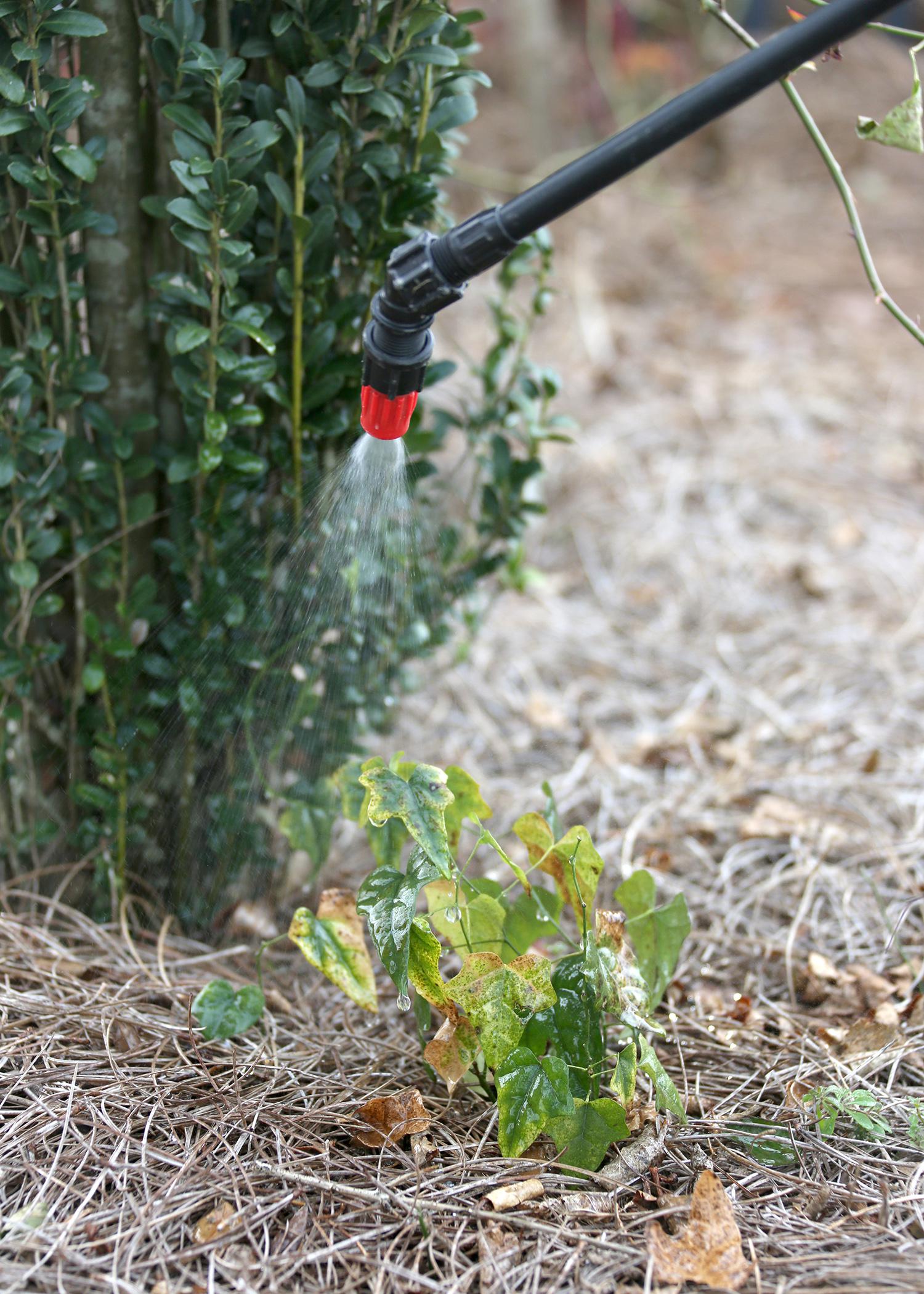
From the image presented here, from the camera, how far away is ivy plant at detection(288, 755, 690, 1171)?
3.67 ft

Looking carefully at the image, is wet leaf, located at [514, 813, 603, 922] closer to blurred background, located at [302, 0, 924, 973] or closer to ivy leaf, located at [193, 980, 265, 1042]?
ivy leaf, located at [193, 980, 265, 1042]

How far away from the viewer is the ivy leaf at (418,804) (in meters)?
1.12

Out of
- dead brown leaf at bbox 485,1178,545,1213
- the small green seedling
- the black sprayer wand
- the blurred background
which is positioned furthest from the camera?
the blurred background

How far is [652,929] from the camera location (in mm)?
1366

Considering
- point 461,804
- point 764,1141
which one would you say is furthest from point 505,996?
point 764,1141

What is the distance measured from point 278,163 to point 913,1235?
1.49 meters

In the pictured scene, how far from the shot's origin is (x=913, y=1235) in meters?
1.10

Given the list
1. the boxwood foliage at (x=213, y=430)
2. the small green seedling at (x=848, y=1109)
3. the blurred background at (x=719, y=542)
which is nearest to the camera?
the small green seedling at (x=848, y=1109)

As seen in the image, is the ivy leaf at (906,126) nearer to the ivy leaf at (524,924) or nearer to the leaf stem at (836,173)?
the leaf stem at (836,173)

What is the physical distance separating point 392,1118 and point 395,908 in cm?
27

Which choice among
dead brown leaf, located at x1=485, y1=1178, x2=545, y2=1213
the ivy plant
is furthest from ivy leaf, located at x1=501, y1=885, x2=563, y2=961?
dead brown leaf, located at x1=485, y1=1178, x2=545, y2=1213

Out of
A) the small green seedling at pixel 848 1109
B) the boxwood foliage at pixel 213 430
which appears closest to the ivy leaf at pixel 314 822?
the boxwood foliage at pixel 213 430

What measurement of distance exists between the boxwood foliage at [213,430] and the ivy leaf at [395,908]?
1.19ft

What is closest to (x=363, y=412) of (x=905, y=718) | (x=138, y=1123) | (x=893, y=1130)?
(x=138, y=1123)
